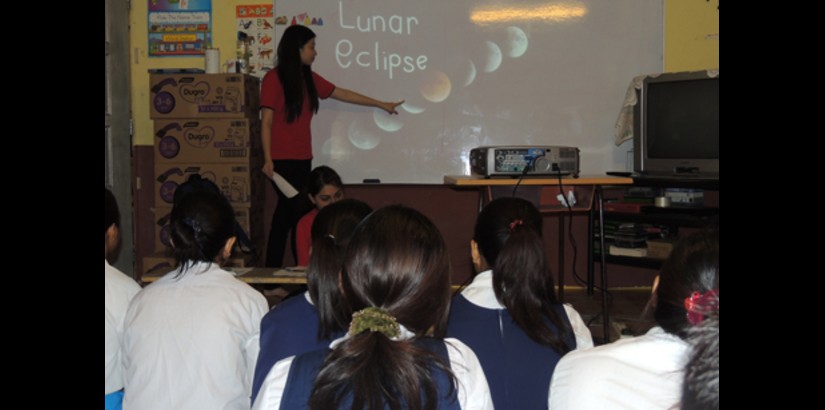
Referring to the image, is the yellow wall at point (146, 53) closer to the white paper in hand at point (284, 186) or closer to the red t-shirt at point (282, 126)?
the red t-shirt at point (282, 126)

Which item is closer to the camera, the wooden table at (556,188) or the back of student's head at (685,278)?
the back of student's head at (685,278)

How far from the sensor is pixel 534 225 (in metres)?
2.17

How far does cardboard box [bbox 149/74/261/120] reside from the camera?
15.5 feet

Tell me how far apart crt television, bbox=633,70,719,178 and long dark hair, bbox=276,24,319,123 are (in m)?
2.02

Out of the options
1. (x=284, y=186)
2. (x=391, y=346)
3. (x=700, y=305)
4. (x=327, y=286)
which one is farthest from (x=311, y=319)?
(x=284, y=186)

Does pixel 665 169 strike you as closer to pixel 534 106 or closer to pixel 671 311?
pixel 534 106

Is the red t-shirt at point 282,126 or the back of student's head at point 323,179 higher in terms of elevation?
the red t-shirt at point 282,126


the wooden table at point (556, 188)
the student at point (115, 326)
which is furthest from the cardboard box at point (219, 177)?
the student at point (115, 326)

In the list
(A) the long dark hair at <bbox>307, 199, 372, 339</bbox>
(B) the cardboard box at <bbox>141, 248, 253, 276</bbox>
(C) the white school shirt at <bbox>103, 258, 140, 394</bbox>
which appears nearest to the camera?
(A) the long dark hair at <bbox>307, 199, 372, 339</bbox>

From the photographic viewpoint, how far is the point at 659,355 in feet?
4.05

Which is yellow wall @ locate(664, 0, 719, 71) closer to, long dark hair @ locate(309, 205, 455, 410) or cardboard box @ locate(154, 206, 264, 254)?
cardboard box @ locate(154, 206, 264, 254)

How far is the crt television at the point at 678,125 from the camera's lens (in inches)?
175

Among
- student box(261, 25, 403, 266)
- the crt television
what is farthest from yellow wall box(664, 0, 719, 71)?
student box(261, 25, 403, 266)

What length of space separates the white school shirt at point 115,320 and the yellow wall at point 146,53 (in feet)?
10.9
